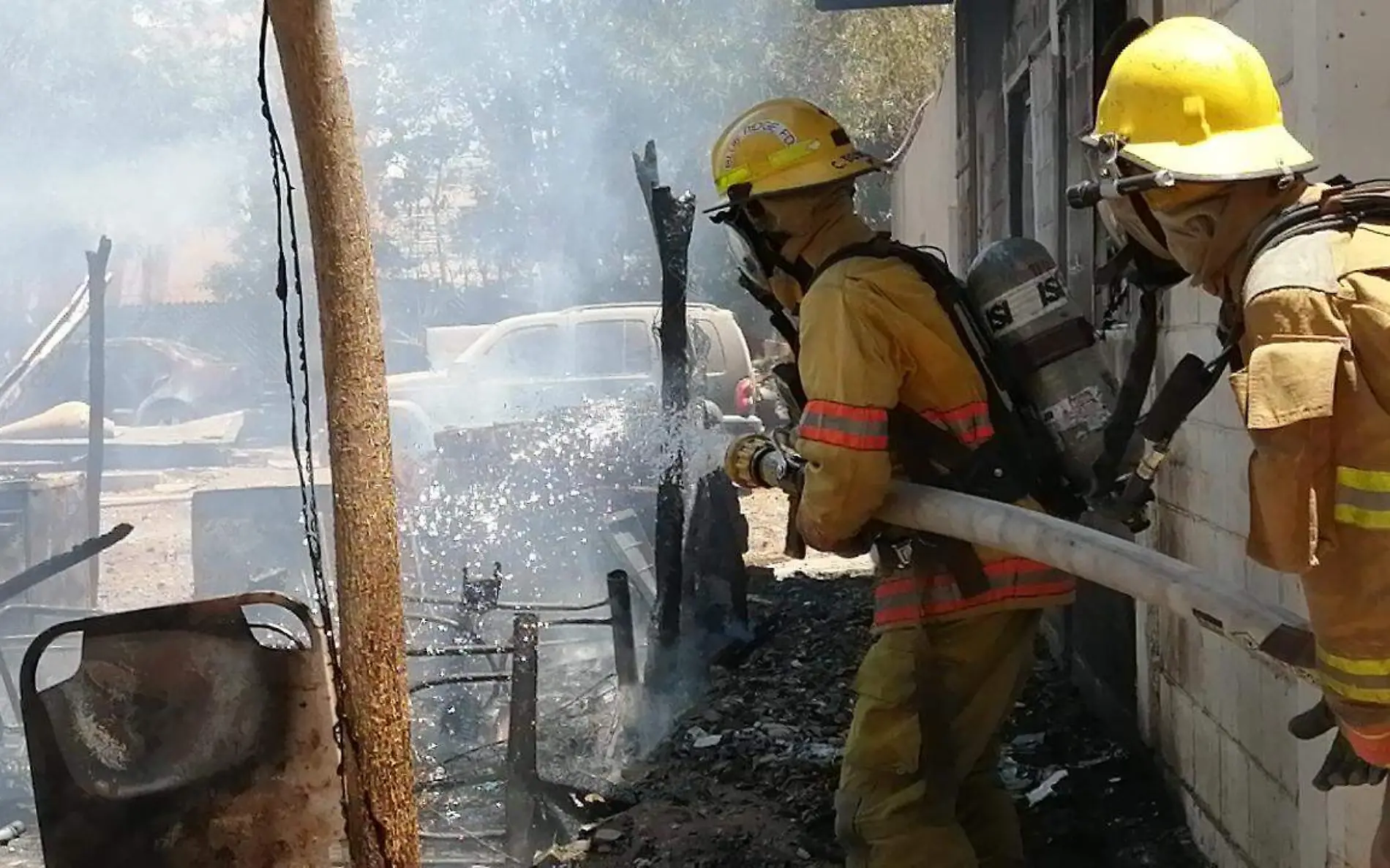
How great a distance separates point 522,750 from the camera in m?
5.05

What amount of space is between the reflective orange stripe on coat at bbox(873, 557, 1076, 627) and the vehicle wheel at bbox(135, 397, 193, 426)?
15.5m

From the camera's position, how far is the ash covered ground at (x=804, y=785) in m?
4.25

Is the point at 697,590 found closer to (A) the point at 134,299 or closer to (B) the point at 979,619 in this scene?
(B) the point at 979,619

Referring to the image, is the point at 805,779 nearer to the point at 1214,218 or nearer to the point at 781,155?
the point at 781,155

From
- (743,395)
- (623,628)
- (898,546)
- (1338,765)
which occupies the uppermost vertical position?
(743,395)

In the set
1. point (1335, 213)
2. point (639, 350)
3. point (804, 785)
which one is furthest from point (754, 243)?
point (639, 350)

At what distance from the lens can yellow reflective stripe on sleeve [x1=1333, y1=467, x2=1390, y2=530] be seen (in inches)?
74.4

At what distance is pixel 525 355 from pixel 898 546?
33.5 feet

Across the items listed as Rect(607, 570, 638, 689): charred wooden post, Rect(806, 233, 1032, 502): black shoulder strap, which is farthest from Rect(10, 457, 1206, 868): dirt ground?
Rect(806, 233, 1032, 502): black shoulder strap

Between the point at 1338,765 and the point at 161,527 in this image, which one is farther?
the point at 161,527

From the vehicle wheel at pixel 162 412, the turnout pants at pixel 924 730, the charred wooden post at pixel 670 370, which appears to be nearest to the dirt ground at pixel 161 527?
the vehicle wheel at pixel 162 412

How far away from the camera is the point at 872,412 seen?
3.22 meters

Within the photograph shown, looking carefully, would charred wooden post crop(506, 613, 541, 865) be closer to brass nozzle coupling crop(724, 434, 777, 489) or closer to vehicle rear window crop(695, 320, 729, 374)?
brass nozzle coupling crop(724, 434, 777, 489)

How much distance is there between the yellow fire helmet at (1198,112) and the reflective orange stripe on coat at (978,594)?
1.37m
